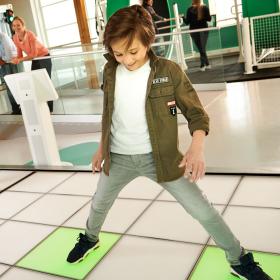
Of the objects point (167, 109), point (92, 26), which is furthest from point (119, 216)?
point (92, 26)

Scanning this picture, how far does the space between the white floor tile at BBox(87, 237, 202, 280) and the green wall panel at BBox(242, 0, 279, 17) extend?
6995 mm

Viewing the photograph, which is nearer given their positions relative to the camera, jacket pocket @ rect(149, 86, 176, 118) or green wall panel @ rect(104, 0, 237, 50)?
jacket pocket @ rect(149, 86, 176, 118)

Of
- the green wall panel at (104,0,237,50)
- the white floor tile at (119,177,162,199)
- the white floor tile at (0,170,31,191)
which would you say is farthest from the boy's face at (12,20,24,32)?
the green wall panel at (104,0,237,50)

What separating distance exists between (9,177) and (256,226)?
2.21 metres

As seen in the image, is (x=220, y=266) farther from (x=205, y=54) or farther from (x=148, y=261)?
(x=205, y=54)

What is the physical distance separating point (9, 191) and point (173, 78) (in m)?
2.04

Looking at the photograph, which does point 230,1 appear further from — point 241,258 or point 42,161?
point 241,258

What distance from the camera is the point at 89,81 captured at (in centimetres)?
505

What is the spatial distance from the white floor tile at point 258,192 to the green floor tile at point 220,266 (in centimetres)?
48

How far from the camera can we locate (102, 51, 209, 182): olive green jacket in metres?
1.25

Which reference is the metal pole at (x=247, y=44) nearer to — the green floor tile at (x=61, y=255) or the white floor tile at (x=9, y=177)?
the white floor tile at (x=9, y=177)

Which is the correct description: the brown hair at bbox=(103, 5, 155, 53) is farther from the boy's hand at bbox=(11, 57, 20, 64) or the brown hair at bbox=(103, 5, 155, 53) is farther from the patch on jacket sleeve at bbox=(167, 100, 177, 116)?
the boy's hand at bbox=(11, 57, 20, 64)

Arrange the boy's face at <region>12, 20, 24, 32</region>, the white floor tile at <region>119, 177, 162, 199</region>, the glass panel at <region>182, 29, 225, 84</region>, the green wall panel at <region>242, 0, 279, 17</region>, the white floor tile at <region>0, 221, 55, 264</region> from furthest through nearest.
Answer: the green wall panel at <region>242, 0, 279, 17</region> → the glass panel at <region>182, 29, 225, 84</region> → the boy's face at <region>12, 20, 24, 32</region> → the white floor tile at <region>119, 177, 162, 199</region> → the white floor tile at <region>0, 221, 55, 264</region>

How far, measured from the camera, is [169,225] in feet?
6.31
